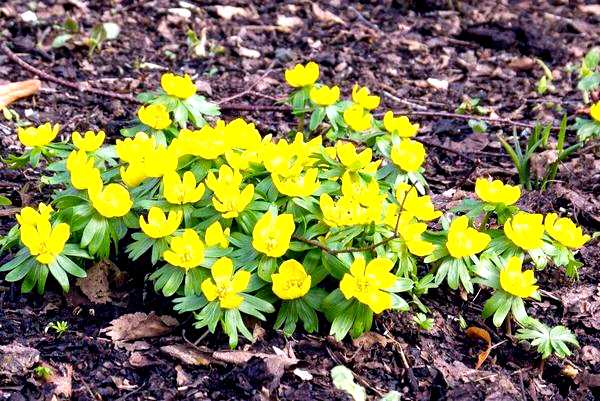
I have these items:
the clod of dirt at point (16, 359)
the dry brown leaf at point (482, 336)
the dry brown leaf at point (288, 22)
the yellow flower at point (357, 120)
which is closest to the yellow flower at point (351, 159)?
the yellow flower at point (357, 120)

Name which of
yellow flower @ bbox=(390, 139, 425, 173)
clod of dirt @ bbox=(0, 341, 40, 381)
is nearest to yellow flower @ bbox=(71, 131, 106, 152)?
clod of dirt @ bbox=(0, 341, 40, 381)

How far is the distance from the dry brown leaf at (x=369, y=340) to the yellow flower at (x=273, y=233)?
0.45m

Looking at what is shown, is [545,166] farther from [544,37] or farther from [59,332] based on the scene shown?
[59,332]

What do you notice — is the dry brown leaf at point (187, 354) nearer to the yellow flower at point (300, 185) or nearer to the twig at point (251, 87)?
the yellow flower at point (300, 185)

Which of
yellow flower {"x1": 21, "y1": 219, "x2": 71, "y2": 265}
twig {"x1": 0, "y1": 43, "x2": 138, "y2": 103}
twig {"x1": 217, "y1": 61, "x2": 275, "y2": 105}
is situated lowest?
twig {"x1": 0, "y1": 43, "x2": 138, "y2": 103}

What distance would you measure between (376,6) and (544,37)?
126cm

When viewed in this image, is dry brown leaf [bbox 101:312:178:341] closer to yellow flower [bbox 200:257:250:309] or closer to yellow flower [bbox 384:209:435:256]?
yellow flower [bbox 200:257:250:309]

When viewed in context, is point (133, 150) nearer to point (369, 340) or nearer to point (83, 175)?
point (83, 175)

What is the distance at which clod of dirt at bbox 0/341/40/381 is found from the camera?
2711 millimetres

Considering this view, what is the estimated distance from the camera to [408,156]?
127 inches

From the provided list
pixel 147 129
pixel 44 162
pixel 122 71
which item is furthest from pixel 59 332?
pixel 122 71

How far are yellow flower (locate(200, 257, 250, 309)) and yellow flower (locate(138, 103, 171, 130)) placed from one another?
35.3 inches

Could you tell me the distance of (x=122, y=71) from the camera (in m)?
5.09

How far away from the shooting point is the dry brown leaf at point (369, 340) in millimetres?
2916
